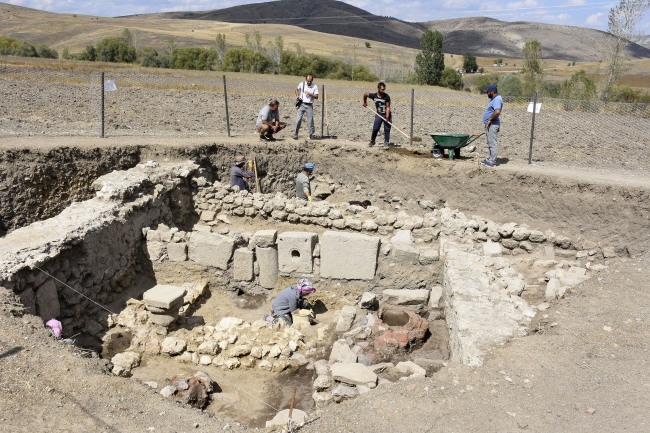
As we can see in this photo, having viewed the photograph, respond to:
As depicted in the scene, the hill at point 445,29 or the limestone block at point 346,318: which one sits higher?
the hill at point 445,29

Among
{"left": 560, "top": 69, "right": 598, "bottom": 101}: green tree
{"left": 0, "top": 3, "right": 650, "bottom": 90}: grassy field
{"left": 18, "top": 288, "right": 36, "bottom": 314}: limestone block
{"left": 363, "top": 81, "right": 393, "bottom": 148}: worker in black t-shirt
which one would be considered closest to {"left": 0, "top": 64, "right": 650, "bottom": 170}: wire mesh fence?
{"left": 363, "top": 81, "right": 393, "bottom": 148}: worker in black t-shirt

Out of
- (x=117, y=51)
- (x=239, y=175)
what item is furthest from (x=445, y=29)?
(x=239, y=175)

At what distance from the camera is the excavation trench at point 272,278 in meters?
6.25

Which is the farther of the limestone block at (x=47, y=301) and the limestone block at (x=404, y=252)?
the limestone block at (x=404, y=252)

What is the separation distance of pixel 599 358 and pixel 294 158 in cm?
917

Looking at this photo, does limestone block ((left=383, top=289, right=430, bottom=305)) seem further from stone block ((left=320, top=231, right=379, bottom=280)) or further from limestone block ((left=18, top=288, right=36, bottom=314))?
limestone block ((left=18, top=288, right=36, bottom=314))

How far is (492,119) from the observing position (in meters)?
10.7

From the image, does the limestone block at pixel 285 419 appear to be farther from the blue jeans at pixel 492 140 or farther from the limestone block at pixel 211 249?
the blue jeans at pixel 492 140

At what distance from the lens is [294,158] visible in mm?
13148

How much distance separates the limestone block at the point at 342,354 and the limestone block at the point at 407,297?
1646 mm

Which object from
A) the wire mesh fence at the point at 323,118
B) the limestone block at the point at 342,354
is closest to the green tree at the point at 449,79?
the wire mesh fence at the point at 323,118

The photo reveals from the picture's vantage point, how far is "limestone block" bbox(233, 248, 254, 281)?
331 inches

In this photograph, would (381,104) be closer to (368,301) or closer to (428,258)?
(428,258)

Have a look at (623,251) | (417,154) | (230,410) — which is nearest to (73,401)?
(230,410)
